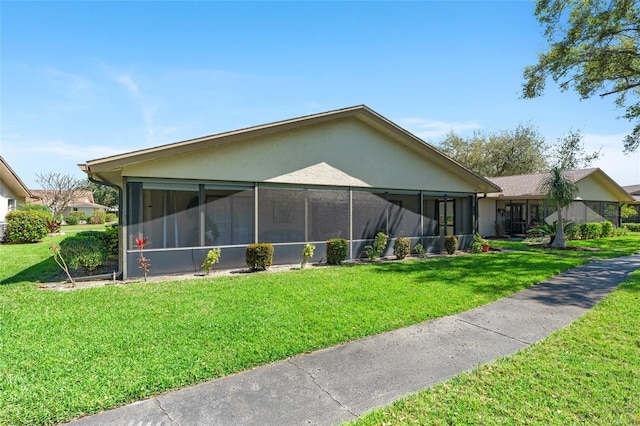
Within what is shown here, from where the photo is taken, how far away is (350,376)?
368 cm

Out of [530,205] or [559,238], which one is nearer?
[559,238]

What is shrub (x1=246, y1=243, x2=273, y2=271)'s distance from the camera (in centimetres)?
938

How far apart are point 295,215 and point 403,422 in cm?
823

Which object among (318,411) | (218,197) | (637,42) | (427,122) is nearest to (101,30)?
(218,197)

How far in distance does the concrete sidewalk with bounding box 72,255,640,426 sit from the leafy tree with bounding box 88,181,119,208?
6732 centimetres

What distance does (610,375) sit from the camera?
362cm

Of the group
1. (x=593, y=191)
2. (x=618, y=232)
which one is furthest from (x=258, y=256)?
(x=618, y=232)

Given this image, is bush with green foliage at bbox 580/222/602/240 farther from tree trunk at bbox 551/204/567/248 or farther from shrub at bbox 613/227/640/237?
tree trunk at bbox 551/204/567/248

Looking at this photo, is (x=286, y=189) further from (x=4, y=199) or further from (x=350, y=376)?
(x=4, y=199)

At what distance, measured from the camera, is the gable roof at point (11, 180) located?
17.7 m

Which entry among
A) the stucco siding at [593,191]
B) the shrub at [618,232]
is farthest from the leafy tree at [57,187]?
the shrub at [618,232]

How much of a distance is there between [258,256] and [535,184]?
21221 mm

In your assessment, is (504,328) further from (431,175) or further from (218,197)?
(431,175)

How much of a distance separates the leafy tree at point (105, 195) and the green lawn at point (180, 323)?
2406 inches
